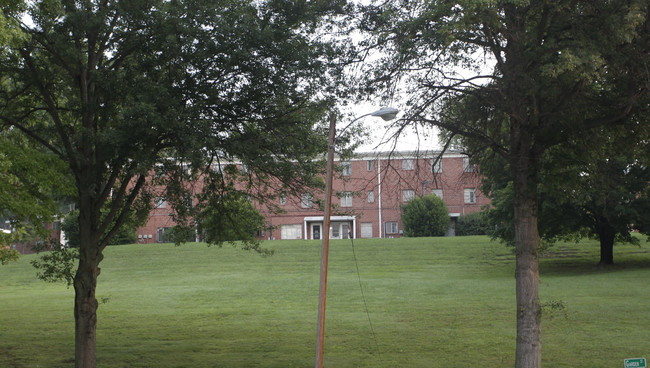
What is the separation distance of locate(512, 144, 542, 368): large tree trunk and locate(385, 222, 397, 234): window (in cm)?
5294

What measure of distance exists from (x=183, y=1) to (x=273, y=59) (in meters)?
2.62

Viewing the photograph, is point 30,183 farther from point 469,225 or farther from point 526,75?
point 469,225

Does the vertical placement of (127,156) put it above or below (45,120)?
below

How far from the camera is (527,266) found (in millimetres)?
14078

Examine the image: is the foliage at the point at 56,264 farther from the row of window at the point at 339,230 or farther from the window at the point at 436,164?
Result: the row of window at the point at 339,230

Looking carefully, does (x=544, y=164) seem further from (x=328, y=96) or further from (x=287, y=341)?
(x=287, y=341)

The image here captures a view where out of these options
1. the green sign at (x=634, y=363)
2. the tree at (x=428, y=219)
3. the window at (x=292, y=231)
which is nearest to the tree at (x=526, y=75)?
the green sign at (x=634, y=363)

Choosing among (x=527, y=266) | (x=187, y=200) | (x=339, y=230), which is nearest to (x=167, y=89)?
(x=187, y=200)

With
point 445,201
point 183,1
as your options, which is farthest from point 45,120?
point 445,201

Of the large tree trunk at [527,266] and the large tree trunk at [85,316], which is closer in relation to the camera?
the large tree trunk at [527,266]

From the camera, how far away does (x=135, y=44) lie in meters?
16.0

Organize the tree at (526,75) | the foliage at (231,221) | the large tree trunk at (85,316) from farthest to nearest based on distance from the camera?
the foliage at (231,221) < the large tree trunk at (85,316) < the tree at (526,75)

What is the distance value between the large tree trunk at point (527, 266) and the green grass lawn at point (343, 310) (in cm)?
59

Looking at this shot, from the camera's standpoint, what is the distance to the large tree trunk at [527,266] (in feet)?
45.5
